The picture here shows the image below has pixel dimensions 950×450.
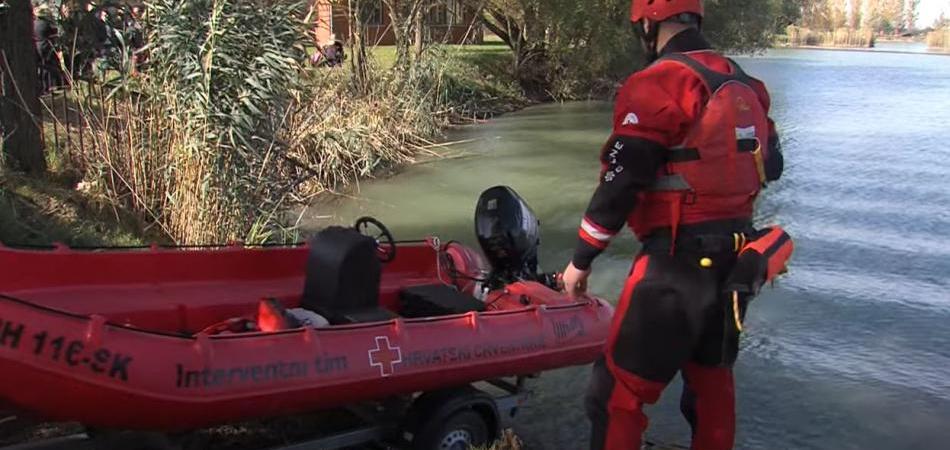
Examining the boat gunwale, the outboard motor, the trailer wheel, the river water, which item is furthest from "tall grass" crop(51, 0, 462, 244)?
the trailer wheel

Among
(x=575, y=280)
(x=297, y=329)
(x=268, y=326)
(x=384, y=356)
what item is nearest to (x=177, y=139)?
(x=268, y=326)

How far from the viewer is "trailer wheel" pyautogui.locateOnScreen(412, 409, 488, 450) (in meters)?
3.65

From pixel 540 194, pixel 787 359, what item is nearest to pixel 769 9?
pixel 540 194

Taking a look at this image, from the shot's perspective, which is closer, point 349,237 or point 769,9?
point 349,237

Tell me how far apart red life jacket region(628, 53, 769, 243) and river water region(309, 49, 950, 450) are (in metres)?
2.07

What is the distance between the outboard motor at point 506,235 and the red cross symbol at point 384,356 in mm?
1306

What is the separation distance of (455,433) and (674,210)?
5.02 ft

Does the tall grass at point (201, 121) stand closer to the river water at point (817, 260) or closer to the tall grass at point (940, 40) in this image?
the river water at point (817, 260)

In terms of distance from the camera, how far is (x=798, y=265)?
8.07 metres

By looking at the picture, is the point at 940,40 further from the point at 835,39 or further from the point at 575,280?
the point at 575,280

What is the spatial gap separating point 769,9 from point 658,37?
1036 inches

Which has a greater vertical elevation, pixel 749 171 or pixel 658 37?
pixel 658 37

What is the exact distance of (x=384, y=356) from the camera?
3.40m

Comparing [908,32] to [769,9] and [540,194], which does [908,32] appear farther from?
A: [540,194]
